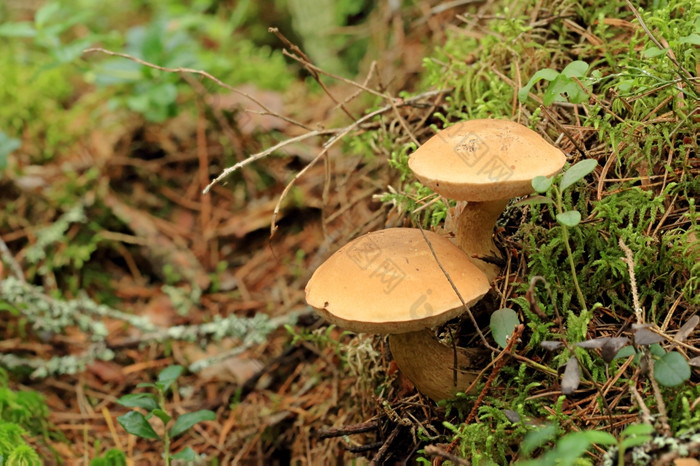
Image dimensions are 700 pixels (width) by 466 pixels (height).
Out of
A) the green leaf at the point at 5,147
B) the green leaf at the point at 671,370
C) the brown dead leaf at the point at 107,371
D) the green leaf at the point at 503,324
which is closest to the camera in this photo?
the green leaf at the point at 671,370

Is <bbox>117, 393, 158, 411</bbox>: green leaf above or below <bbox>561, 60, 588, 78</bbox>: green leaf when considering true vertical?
below

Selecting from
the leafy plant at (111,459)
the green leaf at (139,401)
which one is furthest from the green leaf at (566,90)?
the leafy plant at (111,459)

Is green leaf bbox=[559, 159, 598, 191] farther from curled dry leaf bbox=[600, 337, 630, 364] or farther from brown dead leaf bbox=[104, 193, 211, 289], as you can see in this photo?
brown dead leaf bbox=[104, 193, 211, 289]

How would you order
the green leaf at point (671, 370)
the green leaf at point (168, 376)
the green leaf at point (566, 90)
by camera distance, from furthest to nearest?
the green leaf at point (168, 376), the green leaf at point (566, 90), the green leaf at point (671, 370)

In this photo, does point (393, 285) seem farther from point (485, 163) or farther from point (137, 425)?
point (137, 425)

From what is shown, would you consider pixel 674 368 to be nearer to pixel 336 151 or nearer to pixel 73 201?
pixel 336 151

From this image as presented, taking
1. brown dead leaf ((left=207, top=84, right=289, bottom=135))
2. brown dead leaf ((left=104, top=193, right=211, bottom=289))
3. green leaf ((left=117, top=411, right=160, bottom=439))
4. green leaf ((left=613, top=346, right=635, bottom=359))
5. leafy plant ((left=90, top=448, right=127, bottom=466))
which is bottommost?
brown dead leaf ((left=104, top=193, right=211, bottom=289))

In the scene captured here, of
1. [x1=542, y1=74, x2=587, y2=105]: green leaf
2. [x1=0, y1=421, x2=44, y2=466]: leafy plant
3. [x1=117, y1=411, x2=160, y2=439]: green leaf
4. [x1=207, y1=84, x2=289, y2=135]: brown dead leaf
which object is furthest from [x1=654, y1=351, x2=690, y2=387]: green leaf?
[x1=207, y1=84, x2=289, y2=135]: brown dead leaf

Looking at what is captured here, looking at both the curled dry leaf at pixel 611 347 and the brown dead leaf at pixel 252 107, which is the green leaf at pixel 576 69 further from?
the brown dead leaf at pixel 252 107
